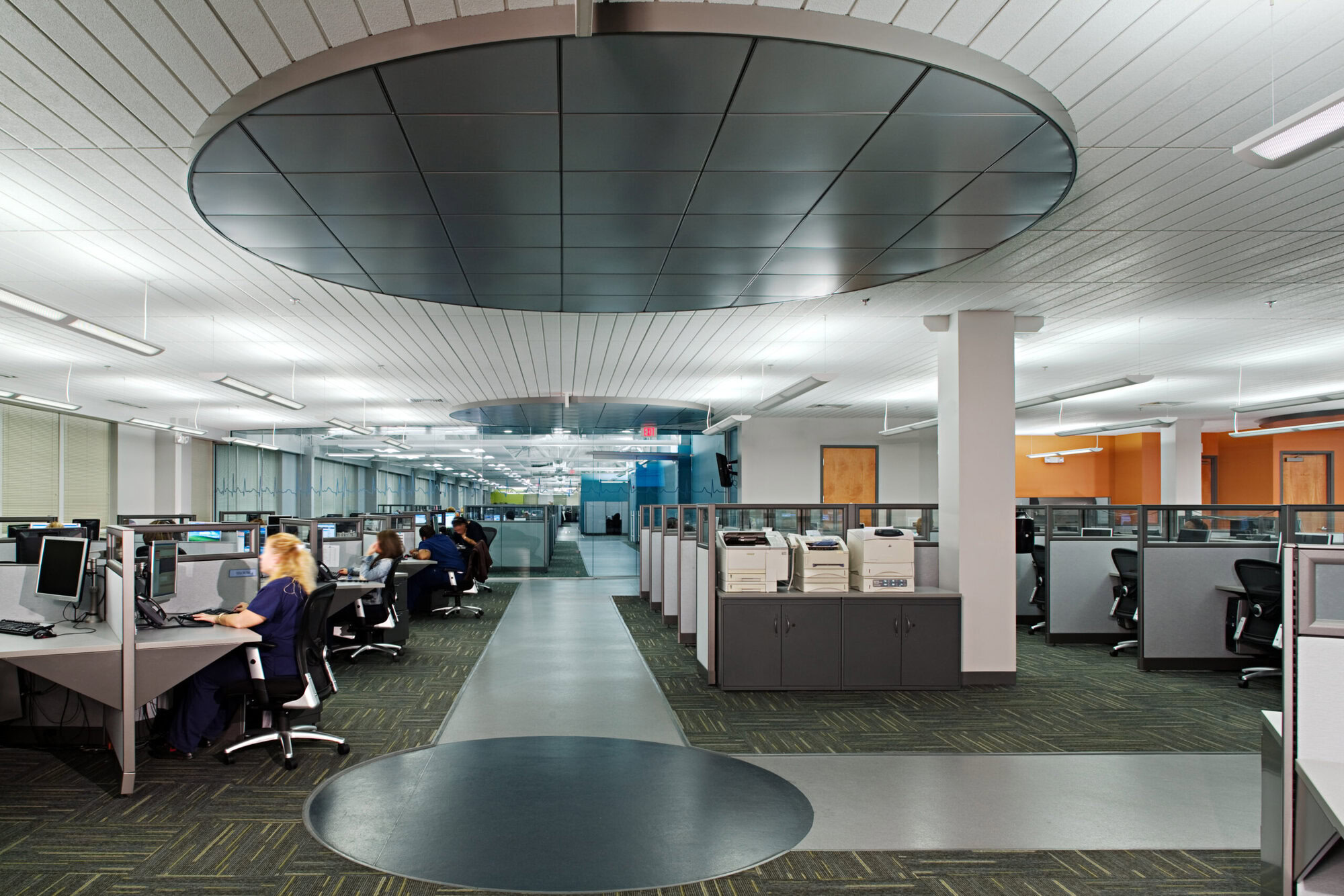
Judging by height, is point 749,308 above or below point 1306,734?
above

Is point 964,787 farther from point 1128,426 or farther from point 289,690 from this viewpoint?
point 1128,426

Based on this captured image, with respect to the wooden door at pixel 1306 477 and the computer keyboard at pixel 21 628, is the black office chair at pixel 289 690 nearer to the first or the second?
the computer keyboard at pixel 21 628

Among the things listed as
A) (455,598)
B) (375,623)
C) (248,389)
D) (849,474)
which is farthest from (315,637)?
(849,474)

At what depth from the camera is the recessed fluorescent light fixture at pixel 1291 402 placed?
10.9 meters

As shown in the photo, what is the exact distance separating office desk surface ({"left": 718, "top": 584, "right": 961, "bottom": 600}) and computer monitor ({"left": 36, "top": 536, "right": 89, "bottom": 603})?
12.0 feet

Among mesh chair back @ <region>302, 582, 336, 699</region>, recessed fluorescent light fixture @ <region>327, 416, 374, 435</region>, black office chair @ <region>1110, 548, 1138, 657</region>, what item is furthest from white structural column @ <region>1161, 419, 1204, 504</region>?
mesh chair back @ <region>302, 582, 336, 699</region>

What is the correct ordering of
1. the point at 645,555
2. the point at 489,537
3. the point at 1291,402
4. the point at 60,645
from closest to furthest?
1. the point at 60,645
2. the point at 645,555
3. the point at 1291,402
4. the point at 489,537

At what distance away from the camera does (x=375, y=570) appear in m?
6.73

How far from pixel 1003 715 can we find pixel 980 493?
5.36 feet

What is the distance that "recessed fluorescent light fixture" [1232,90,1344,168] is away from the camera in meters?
2.30

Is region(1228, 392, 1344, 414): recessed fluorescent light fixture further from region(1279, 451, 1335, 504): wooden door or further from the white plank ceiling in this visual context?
region(1279, 451, 1335, 504): wooden door

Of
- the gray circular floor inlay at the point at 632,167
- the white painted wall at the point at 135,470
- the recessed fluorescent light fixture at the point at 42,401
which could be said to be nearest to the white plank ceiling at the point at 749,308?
the gray circular floor inlay at the point at 632,167

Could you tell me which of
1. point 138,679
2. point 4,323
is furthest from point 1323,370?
point 4,323

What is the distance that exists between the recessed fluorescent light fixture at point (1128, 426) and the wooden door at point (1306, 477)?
2422mm
